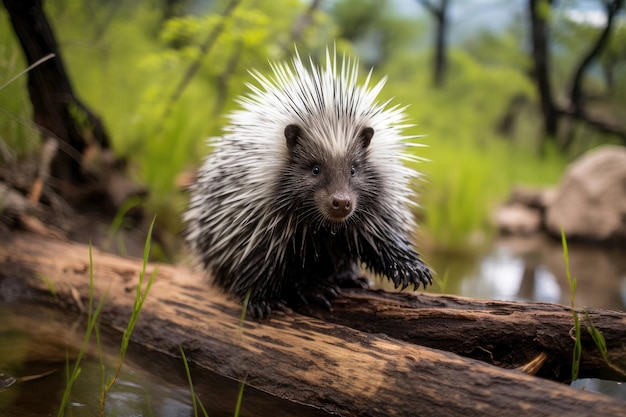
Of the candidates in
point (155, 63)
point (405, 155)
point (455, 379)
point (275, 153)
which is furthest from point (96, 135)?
point (455, 379)

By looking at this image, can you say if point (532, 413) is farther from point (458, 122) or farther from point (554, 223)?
point (458, 122)

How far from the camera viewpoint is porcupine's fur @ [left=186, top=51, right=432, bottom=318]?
3.04 meters

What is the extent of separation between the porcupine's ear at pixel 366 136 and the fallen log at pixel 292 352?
1.04 m

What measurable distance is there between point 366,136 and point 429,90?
10.6 metres

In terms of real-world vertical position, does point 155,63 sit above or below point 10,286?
above

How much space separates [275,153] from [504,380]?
171cm

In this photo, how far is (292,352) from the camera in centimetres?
287

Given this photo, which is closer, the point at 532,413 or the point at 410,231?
the point at 532,413

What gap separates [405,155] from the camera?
3375mm

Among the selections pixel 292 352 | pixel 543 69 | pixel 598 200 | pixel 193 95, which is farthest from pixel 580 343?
pixel 543 69

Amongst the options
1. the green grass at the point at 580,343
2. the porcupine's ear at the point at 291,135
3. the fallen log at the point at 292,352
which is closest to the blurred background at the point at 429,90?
the porcupine's ear at the point at 291,135

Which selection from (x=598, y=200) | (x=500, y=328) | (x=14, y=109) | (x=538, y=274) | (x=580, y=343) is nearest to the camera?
(x=580, y=343)

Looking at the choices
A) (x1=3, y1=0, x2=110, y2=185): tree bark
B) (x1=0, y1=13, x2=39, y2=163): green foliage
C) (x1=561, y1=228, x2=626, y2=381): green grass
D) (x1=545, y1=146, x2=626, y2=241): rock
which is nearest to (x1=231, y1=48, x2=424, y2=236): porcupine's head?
(x1=561, y1=228, x2=626, y2=381): green grass

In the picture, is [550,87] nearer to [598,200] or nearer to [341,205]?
[598,200]
